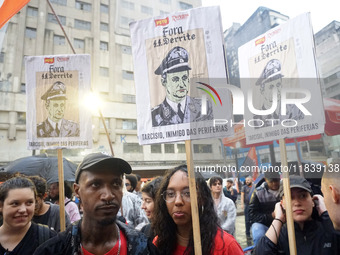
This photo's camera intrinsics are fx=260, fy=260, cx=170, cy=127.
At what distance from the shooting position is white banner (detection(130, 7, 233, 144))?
210 centimetres

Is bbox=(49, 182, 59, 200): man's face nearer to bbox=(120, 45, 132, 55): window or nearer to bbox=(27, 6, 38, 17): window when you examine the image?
bbox=(120, 45, 132, 55): window

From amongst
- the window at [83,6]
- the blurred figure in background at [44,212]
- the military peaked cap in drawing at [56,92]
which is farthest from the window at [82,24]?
the blurred figure in background at [44,212]

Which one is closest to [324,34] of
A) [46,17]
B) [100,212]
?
[100,212]

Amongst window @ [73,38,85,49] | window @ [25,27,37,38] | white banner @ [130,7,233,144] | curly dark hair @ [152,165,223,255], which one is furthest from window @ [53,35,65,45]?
curly dark hair @ [152,165,223,255]

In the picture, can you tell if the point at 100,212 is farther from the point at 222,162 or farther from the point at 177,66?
the point at 177,66

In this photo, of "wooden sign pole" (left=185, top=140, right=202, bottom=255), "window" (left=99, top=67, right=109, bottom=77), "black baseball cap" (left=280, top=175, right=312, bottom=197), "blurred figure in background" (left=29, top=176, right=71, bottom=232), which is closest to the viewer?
"wooden sign pole" (left=185, top=140, right=202, bottom=255)

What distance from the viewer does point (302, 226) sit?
2014mm

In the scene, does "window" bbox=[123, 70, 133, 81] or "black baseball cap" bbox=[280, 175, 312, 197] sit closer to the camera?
"black baseball cap" bbox=[280, 175, 312, 197]

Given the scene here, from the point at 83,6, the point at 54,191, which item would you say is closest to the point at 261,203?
the point at 54,191

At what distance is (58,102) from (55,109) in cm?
9

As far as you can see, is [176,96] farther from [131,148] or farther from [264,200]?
[131,148]

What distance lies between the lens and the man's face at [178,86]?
7.16 feet

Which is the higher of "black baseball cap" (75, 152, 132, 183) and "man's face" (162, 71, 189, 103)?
"man's face" (162, 71, 189, 103)

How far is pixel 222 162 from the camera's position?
2.21 m
